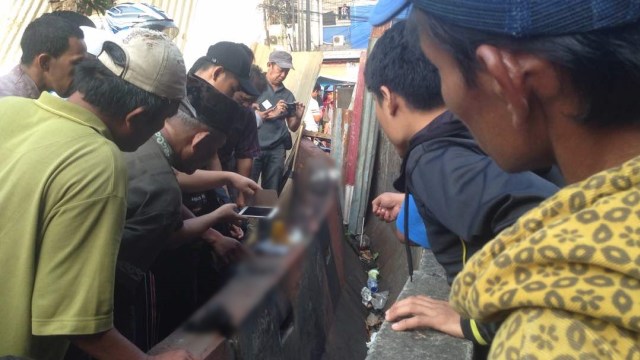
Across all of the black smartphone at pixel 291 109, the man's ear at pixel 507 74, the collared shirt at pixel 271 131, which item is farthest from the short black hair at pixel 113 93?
the black smartphone at pixel 291 109

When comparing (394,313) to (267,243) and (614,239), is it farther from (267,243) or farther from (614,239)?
(267,243)

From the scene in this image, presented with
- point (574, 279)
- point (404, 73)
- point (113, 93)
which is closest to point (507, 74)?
point (574, 279)

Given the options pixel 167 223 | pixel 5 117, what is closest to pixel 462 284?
pixel 167 223

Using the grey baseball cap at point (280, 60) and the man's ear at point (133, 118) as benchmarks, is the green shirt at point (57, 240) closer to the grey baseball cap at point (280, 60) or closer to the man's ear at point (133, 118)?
the man's ear at point (133, 118)

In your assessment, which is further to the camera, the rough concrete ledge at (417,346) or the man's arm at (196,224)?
the man's arm at (196,224)

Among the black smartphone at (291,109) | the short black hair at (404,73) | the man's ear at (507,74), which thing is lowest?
the black smartphone at (291,109)

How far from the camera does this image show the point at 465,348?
6.91 ft

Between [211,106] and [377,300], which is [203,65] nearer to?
[211,106]

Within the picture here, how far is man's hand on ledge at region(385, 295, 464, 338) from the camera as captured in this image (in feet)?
6.97

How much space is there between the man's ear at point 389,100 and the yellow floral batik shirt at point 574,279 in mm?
993

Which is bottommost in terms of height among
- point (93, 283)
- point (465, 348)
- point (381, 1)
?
point (465, 348)

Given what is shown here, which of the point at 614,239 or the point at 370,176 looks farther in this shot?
the point at 370,176

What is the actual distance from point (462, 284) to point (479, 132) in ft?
0.82

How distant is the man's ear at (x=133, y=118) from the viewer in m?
1.79
